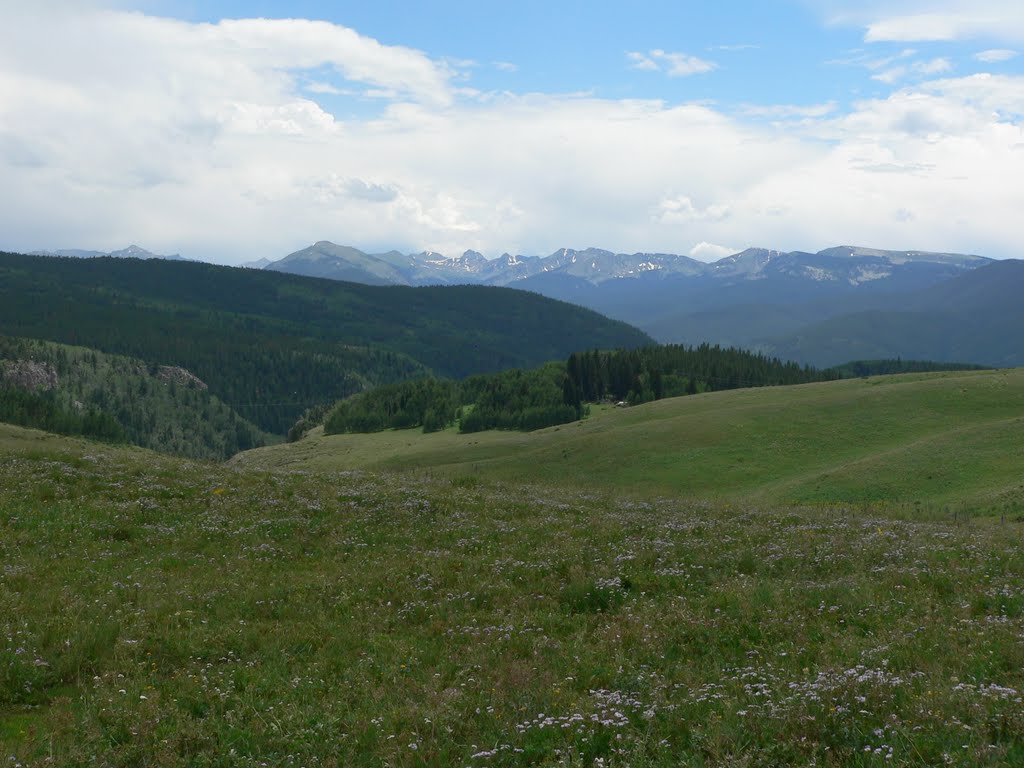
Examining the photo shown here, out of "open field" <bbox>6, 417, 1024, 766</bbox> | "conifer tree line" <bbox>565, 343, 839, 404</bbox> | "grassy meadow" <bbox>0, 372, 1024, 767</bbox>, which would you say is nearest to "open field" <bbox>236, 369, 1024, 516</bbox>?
"grassy meadow" <bbox>0, 372, 1024, 767</bbox>

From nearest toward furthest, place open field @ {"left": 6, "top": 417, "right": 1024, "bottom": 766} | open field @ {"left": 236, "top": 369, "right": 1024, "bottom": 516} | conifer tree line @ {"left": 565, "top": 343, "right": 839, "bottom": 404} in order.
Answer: open field @ {"left": 6, "top": 417, "right": 1024, "bottom": 766} < open field @ {"left": 236, "top": 369, "right": 1024, "bottom": 516} < conifer tree line @ {"left": 565, "top": 343, "right": 839, "bottom": 404}

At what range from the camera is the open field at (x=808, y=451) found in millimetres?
40312

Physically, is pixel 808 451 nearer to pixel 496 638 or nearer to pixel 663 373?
pixel 496 638

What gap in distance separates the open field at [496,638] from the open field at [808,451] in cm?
1540

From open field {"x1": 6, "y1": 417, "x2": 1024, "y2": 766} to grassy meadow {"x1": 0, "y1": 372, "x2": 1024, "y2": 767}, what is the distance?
0.06 m

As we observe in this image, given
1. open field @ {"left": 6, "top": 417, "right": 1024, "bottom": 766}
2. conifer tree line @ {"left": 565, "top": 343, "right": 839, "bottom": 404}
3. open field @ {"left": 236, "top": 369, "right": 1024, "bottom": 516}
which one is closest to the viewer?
open field @ {"left": 6, "top": 417, "right": 1024, "bottom": 766}

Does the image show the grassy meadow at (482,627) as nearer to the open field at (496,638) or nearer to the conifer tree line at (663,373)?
the open field at (496,638)

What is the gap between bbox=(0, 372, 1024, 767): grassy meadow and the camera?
9.27 meters

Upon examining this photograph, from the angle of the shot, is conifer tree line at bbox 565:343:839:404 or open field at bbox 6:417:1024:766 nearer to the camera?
open field at bbox 6:417:1024:766

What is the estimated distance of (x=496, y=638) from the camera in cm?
1374

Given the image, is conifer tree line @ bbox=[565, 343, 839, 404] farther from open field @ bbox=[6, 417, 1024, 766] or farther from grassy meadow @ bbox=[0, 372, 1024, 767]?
open field @ bbox=[6, 417, 1024, 766]

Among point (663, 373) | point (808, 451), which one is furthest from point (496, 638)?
point (663, 373)

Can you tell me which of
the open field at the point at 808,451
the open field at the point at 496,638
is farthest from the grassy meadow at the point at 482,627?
the open field at the point at 808,451

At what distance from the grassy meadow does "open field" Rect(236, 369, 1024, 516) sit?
11195 mm
